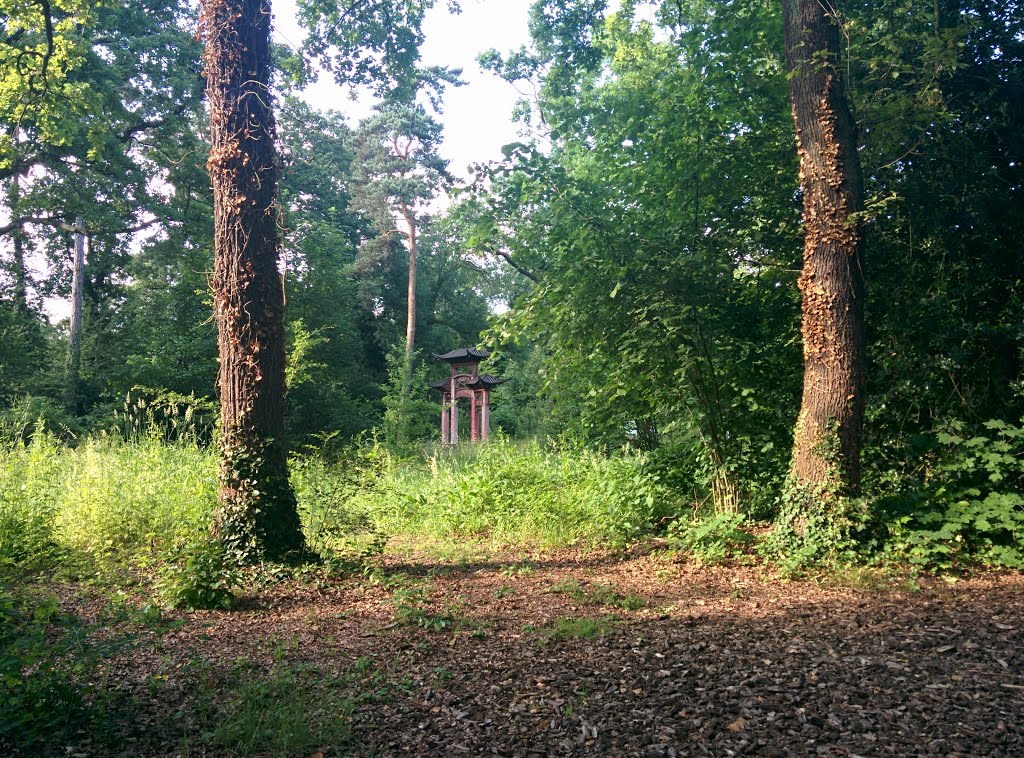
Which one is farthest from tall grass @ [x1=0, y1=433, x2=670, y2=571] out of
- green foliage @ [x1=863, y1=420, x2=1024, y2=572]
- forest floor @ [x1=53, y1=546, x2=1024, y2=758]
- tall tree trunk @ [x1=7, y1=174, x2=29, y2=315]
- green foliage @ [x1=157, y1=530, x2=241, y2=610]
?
tall tree trunk @ [x1=7, y1=174, x2=29, y2=315]

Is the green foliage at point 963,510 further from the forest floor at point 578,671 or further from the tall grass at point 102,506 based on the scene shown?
the tall grass at point 102,506

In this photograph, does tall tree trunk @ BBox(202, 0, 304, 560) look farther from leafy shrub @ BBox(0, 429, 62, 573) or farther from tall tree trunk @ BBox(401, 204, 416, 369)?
tall tree trunk @ BBox(401, 204, 416, 369)

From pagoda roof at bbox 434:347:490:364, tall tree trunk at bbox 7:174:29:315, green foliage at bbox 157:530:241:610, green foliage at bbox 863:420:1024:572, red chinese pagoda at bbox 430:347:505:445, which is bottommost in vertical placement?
green foliage at bbox 157:530:241:610

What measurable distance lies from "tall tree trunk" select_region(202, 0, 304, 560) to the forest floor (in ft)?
2.01

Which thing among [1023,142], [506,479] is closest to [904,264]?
[1023,142]

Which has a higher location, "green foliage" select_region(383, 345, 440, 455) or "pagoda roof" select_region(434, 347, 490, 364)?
"pagoda roof" select_region(434, 347, 490, 364)

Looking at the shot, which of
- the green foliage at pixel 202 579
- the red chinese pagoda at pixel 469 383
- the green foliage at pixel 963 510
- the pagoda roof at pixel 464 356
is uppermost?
the pagoda roof at pixel 464 356

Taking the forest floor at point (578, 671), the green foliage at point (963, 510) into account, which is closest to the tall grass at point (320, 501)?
the forest floor at point (578, 671)

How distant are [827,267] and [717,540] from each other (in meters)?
2.47

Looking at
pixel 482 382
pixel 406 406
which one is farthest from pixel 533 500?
pixel 406 406

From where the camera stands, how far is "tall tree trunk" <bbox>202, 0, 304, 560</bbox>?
17.4 ft

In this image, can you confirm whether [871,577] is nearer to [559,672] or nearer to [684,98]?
[559,672]

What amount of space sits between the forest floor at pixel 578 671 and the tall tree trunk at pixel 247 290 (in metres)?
0.61

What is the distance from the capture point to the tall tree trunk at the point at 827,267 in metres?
5.58
